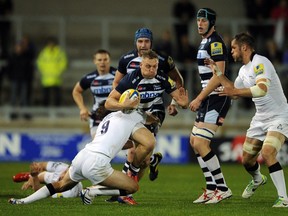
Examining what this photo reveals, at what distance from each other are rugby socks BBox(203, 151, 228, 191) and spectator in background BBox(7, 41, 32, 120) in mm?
10382

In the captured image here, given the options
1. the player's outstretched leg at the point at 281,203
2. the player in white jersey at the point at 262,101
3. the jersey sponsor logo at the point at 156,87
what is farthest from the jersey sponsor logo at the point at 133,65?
the player's outstretched leg at the point at 281,203

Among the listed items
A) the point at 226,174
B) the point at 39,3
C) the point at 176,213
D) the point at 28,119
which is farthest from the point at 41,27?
the point at 176,213

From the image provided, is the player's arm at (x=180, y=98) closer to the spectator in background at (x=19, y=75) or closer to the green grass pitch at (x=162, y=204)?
the green grass pitch at (x=162, y=204)

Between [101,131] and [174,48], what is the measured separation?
11693 millimetres

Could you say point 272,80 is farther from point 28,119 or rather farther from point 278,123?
point 28,119

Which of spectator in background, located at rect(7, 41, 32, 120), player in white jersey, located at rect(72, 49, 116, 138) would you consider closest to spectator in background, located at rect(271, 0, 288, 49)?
spectator in background, located at rect(7, 41, 32, 120)

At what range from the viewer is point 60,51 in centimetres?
2223

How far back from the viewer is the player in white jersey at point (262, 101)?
11.2m

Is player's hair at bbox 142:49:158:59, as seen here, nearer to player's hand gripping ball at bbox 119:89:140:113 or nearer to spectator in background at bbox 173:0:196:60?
player's hand gripping ball at bbox 119:89:140:113

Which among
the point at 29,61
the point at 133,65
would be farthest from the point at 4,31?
the point at 133,65

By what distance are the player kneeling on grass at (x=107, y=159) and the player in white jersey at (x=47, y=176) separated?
4.08 feet

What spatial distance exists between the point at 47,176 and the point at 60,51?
31.8ft

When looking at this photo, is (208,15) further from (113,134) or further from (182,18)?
(182,18)

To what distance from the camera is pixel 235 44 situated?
38.4 feet
